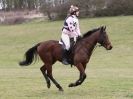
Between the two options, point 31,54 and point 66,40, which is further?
point 31,54

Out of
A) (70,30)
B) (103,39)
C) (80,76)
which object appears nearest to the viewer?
(80,76)

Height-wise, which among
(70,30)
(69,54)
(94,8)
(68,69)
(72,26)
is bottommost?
(94,8)

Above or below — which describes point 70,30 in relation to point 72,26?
below

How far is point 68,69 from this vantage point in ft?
99.6

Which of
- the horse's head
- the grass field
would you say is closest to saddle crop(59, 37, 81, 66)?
the horse's head

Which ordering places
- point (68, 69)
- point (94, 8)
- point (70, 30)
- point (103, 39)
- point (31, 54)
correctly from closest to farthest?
point (103, 39) < point (70, 30) < point (31, 54) < point (68, 69) < point (94, 8)

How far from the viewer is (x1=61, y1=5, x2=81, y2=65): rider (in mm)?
15555

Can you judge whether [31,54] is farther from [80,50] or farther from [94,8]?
[94,8]

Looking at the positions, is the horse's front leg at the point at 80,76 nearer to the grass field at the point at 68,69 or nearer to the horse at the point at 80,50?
the horse at the point at 80,50

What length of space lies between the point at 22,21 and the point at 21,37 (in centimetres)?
2364

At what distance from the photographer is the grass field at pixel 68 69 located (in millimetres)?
15352

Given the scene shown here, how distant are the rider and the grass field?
1.47 m

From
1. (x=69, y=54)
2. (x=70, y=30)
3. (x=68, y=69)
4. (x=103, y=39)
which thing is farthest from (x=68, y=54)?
(x=68, y=69)

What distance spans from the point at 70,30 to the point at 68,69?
582 inches
